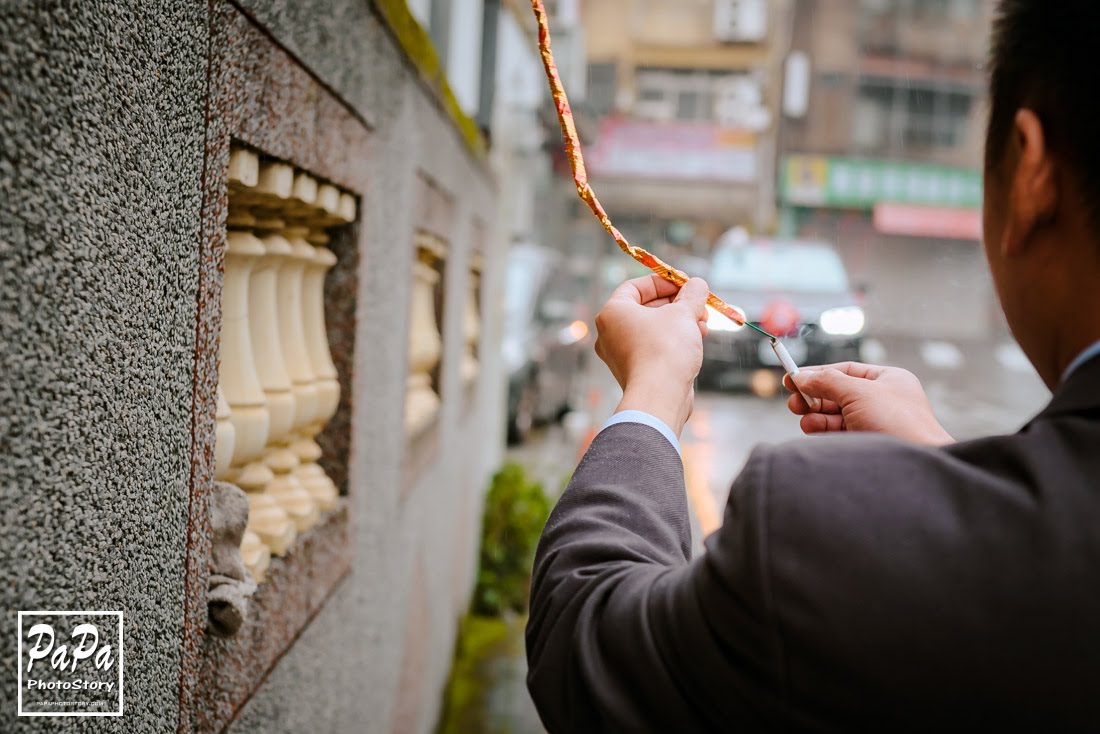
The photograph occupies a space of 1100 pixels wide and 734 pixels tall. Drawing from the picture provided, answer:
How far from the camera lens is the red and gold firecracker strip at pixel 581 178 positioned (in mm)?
1448

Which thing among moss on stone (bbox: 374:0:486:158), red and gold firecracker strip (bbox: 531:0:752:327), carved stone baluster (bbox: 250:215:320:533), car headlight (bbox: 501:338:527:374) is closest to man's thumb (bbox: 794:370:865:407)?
red and gold firecracker strip (bbox: 531:0:752:327)

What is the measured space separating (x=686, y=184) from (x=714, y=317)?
27.9 metres

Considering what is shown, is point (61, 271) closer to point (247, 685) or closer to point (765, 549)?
point (765, 549)

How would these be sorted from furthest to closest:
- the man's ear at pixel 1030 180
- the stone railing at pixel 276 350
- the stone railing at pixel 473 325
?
1. the stone railing at pixel 473 325
2. the stone railing at pixel 276 350
3. the man's ear at pixel 1030 180

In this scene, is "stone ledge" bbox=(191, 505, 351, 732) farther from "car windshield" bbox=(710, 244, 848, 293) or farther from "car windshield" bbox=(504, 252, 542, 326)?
"car windshield" bbox=(710, 244, 848, 293)

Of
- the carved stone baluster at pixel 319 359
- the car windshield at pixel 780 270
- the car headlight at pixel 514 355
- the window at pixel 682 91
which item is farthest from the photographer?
the window at pixel 682 91

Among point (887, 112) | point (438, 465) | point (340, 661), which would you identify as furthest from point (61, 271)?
point (887, 112)

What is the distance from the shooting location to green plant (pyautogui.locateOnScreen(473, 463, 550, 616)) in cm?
601

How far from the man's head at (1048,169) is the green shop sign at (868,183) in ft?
93.9

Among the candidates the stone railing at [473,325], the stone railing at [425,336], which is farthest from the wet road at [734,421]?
the stone railing at [425,336]

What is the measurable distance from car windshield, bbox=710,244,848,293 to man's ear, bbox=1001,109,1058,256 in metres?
12.6

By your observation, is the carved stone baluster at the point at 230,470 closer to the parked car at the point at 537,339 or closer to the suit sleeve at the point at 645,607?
the suit sleeve at the point at 645,607

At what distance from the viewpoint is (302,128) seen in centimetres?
188

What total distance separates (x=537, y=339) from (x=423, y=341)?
7.32 meters
